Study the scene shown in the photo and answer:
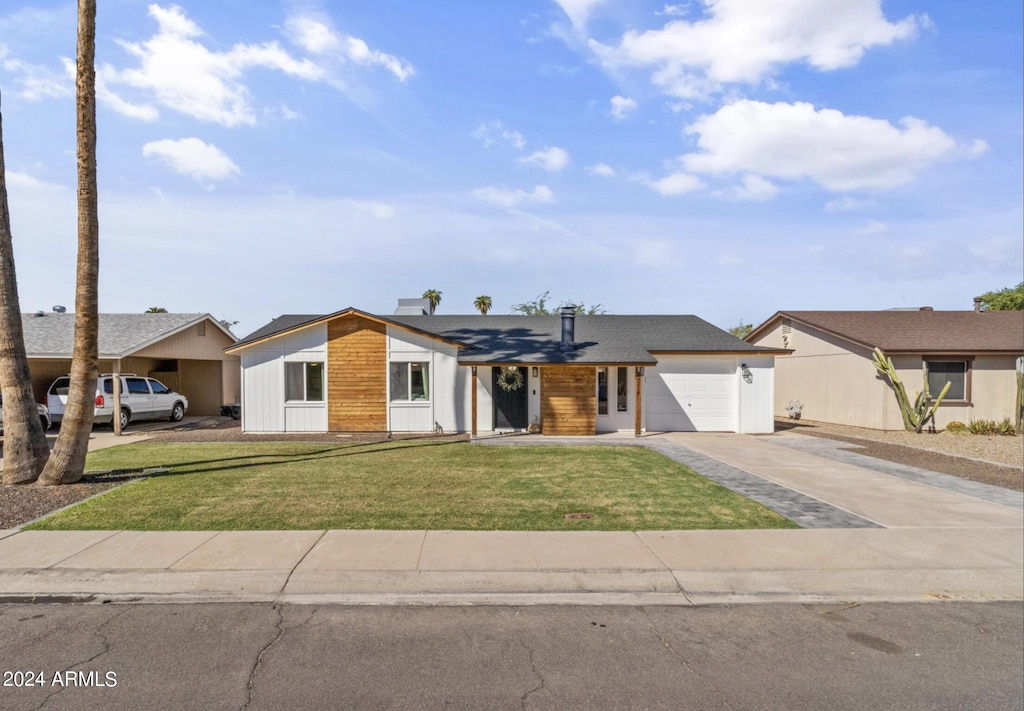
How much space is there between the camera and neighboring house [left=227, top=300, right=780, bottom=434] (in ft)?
58.6

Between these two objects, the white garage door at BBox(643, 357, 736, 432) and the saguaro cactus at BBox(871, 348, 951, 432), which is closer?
the white garage door at BBox(643, 357, 736, 432)

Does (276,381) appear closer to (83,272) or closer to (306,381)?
(306,381)

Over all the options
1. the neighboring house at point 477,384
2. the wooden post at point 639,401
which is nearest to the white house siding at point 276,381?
the neighboring house at point 477,384

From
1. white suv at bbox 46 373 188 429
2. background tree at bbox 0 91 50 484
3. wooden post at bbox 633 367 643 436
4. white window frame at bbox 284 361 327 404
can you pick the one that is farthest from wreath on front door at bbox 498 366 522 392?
white suv at bbox 46 373 188 429

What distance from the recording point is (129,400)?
1975 centimetres

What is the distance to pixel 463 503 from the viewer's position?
8.75 metres

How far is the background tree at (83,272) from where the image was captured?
9.55 meters

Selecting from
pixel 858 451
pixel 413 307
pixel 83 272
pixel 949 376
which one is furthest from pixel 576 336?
pixel 83 272

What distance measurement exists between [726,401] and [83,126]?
18112mm

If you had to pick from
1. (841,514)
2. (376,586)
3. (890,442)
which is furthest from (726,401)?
(376,586)

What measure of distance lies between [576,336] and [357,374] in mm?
7796

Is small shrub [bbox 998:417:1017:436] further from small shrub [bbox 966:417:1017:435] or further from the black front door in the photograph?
the black front door

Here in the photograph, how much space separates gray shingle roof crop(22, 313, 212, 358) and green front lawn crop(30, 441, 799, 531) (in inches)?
292

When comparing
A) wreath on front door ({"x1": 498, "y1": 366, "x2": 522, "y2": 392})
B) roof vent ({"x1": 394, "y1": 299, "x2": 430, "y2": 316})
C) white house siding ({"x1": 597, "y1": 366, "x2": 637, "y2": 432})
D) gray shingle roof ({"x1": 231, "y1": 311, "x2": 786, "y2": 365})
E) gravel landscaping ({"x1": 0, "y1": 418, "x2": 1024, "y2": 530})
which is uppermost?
roof vent ({"x1": 394, "y1": 299, "x2": 430, "y2": 316})
